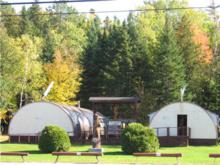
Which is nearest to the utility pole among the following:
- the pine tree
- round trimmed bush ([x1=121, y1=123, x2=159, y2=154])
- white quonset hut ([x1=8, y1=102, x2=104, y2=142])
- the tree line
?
the tree line

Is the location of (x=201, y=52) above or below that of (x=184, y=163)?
above

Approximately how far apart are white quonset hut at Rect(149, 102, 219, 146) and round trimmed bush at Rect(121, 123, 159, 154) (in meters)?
11.3

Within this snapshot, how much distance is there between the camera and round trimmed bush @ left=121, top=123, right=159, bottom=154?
1245 inches

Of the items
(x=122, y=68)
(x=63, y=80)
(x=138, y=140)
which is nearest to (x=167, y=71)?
(x=122, y=68)

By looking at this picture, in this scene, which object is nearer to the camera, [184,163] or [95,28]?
[184,163]

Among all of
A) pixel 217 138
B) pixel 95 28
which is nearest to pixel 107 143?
pixel 217 138

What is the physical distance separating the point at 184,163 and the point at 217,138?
19094 mm

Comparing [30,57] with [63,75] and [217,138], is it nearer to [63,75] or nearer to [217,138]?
[63,75]

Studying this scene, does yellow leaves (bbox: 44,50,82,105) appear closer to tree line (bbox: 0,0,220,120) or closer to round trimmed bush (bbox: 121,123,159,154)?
tree line (bbox: 0,0,220,120)

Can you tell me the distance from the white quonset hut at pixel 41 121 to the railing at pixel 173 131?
22.8 feet

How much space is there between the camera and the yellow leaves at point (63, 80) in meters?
68.0

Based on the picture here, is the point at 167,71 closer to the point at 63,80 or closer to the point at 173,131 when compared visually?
the point at 63,80

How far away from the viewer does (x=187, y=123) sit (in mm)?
45406

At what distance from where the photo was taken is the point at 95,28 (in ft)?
319
